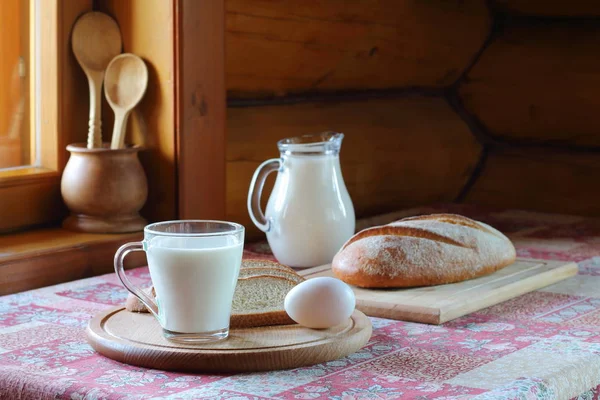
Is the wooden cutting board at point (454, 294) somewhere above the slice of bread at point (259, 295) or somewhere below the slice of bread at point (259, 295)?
below

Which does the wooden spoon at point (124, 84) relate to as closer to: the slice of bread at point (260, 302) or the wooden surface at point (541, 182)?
the slice of bread at point (260, 302)

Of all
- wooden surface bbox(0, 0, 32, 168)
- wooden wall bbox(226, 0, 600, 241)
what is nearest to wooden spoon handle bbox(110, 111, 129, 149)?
wooden surface bbox(0, 0, 32, 168)

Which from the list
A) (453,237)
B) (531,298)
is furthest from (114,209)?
(531,298)

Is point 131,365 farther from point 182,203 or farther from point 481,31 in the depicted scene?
point 481,31

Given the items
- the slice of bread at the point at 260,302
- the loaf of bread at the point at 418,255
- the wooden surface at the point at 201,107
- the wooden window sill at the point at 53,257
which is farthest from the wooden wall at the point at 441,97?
the slice of bread at the point at 260,302

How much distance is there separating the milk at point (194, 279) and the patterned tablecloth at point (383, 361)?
63 millimetres

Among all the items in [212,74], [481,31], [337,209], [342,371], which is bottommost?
[342,371]

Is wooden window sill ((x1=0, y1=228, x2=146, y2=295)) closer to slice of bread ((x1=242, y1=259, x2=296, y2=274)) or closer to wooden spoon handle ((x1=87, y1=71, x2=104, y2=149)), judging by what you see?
wooden spoon handle ((x1=87, y1=71, x2=104, y2=149))

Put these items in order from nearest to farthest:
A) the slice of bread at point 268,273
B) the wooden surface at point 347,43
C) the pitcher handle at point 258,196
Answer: the slice of bread at point 268,273 → the pitcher handle at point 258,196 → the wooden surface at point 347,43

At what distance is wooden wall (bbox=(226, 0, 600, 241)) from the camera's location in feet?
5.70

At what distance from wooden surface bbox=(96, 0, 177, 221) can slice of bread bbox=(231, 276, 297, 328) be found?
18.2 inches

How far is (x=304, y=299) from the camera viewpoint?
3.10 ft

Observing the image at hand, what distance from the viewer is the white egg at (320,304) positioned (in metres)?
0.94

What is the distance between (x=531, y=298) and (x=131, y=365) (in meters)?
0.57
